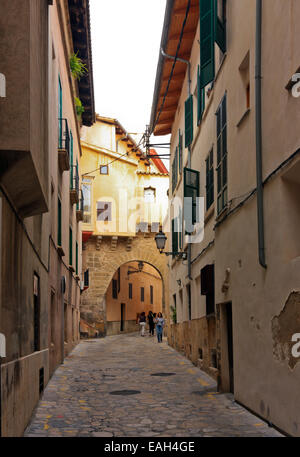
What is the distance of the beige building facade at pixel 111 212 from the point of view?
33719 millimetres

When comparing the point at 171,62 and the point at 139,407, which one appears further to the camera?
the point at 171,62

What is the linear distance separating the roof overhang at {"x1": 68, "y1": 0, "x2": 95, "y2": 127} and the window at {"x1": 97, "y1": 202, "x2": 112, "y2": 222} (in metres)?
10.1

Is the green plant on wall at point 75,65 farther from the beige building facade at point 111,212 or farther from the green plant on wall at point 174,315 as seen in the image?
the beige building facade at point 111,212

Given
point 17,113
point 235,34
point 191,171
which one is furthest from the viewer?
point 191,171

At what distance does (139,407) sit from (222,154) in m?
4.88

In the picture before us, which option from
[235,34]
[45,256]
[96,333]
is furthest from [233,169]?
[96,333]

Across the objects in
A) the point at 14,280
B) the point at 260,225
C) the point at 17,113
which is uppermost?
the point at 17,113

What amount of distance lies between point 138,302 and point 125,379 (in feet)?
114

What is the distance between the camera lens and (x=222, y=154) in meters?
10.8

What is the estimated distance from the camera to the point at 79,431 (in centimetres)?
712

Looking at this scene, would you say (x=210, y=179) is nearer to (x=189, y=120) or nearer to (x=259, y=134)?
(x=189, y=120)

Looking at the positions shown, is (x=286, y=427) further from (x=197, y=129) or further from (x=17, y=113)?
(x=197, y=129)

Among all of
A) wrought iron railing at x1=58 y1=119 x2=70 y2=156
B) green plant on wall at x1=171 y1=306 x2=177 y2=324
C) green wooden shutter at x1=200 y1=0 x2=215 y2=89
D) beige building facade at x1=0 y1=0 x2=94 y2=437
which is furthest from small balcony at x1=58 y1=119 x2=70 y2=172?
green plant on wall at x1=171 y1=306 x2=177 y2=324

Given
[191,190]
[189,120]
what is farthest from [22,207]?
[189,120]
